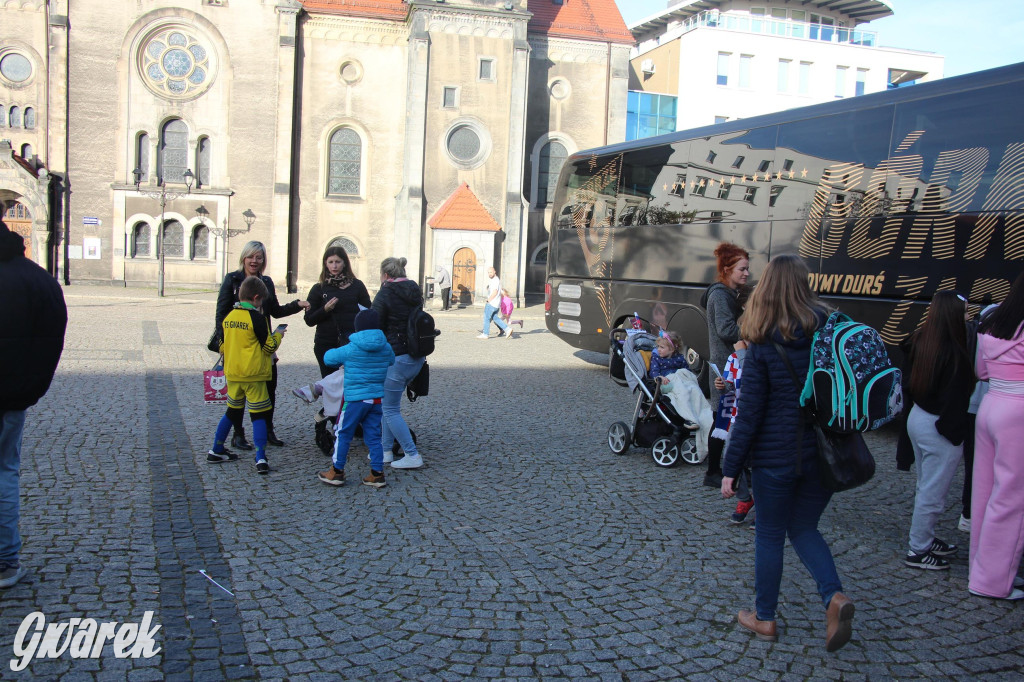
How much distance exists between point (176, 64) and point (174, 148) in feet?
11.4

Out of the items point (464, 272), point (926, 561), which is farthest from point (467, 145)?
point (926, 561)

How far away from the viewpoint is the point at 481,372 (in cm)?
1388

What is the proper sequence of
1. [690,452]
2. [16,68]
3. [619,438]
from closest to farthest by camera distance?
[690,452] → [619,438] → [16,68]

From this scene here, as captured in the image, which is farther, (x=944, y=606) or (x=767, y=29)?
(x=767, y=29)

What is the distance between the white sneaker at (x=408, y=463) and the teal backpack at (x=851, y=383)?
433 centimetres

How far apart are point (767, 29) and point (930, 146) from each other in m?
43.3

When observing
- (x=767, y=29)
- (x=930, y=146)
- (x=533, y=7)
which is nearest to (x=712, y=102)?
(x=767, y=29)

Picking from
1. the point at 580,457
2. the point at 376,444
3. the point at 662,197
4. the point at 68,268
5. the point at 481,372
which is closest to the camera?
the point at 376,444

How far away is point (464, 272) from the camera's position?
111 ft

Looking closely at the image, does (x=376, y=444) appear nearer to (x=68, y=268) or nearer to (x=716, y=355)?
(x=716, y=355)

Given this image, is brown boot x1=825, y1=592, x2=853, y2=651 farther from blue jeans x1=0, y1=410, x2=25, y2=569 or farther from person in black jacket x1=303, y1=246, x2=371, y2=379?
person in black jacket x1=303, y1=246, x2=371, y2=379

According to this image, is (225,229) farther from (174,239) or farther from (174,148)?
(174,148)

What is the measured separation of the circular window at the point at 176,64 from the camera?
3509 centimetres

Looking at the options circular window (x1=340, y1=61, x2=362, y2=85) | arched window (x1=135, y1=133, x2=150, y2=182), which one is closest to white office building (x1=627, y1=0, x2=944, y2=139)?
circular window (x1=340, y1=61, x2=362, y2=85)
